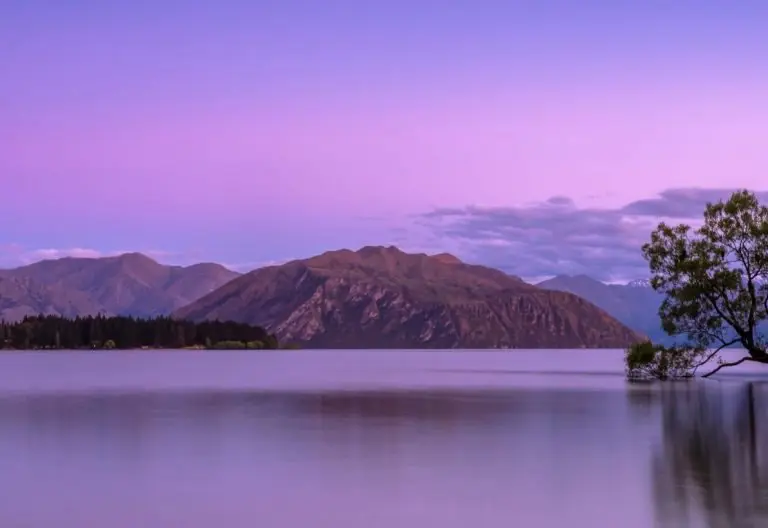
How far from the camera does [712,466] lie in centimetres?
Result: 3394

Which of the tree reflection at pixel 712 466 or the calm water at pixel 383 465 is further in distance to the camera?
the calm water at pixel 383 465

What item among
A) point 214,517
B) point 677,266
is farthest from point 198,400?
point 214,517

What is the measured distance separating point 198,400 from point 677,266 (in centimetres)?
4271

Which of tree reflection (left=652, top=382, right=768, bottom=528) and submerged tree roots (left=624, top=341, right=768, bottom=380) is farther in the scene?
submerged tree roots (left=624, top=341, right=768, bottom=380)

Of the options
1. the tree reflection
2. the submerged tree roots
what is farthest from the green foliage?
the tree reflection

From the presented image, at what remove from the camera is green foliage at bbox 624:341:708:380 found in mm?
98500

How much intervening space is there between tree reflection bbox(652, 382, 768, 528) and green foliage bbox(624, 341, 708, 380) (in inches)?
1320

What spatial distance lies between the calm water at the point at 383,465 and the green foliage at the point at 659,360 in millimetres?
31279

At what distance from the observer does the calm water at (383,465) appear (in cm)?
2548

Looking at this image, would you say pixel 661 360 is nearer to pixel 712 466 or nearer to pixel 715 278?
pixel 715 278

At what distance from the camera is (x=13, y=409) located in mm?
62219

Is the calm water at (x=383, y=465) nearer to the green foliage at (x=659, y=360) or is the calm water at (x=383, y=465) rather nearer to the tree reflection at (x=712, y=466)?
the tree reflection at (x=712, y=466)

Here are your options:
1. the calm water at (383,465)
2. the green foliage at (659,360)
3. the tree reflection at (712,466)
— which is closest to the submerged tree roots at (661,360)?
the green foliage at (659,360)

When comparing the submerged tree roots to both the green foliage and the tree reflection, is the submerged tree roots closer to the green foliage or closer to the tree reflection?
the green foliage
